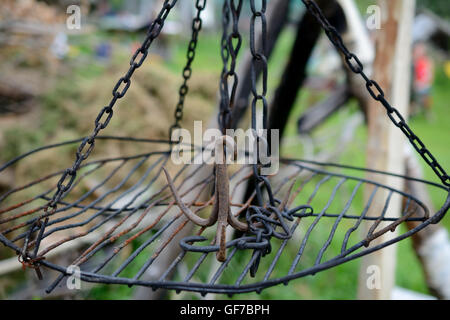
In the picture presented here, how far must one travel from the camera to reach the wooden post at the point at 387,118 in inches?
67.8

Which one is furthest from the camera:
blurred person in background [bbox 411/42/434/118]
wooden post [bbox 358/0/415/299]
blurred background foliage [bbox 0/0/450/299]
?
blurred person in background [bbox 411/42/434/118]

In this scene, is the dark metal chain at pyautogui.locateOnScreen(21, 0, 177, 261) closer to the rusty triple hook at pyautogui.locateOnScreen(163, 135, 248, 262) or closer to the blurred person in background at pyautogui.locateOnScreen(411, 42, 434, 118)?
the rusty triple hook at pyautogui.locateOnScreen(163, 135, 248, 262)

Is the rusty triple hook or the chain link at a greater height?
the chain link

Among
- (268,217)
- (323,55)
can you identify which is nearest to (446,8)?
(323,55)

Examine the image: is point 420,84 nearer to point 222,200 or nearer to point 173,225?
point 173,225

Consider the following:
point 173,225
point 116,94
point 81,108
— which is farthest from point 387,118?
point 81,108

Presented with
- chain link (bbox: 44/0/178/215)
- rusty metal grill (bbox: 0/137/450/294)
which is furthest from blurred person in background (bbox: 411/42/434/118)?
chain link (bbox: 44/0/178/215)

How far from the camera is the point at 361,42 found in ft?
6.88

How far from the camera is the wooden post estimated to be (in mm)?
1723

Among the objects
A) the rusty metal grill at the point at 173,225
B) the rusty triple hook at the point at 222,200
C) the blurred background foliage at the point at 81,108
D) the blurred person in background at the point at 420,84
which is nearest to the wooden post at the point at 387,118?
the rusty metal grill at the point at 173,225

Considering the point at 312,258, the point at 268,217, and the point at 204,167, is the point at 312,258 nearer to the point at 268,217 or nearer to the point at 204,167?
the point at 204,167

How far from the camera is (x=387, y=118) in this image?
1782mm

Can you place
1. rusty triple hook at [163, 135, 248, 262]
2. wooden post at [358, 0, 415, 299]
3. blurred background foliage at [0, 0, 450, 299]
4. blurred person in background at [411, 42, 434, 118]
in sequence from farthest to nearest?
blurred person in background at [411, 42, 434, 118]
blurred background foliage at [0, 0, 450, 299]
wooden post at [358, 0, 415, 299]
rusty triple hook at [163, 135, 248, 262]

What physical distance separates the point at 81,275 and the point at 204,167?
0.94 m
